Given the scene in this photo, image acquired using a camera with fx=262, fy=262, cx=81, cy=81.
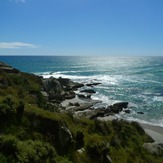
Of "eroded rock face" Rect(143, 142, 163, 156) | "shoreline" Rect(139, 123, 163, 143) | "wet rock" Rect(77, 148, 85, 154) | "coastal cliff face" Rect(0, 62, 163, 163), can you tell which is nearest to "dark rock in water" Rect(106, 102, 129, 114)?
"shoreline" Rect(139, 123, 163, 143)

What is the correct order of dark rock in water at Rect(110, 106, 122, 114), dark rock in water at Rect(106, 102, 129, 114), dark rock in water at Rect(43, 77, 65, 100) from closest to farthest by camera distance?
dark rock in water at Rect(106, 102, 129, 114) → dark rock in water at Rect(110, 106, 122, 114) → dark rock in water at Rect(43, 77, 65, 100)

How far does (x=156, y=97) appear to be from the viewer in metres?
71.8

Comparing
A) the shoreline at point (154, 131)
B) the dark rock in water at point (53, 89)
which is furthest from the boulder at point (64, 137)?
the dark rock in water at point (53, 89)

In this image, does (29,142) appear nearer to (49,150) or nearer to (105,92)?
(49,150)

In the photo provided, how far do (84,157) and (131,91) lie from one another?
6664cm

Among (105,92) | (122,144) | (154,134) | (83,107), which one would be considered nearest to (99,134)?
(122,144)

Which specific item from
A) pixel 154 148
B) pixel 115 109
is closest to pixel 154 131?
pixel 115 109

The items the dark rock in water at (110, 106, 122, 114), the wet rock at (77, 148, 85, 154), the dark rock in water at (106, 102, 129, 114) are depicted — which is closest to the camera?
the wet rock at (77, 148, 85, 154)

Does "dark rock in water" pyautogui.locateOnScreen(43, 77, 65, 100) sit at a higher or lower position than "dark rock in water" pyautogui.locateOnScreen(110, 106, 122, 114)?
higher

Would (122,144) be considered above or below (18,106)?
below

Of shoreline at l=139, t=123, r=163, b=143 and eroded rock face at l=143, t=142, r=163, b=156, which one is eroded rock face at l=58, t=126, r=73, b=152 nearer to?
eroded rock face at l=143, t=142, r=163, b=156

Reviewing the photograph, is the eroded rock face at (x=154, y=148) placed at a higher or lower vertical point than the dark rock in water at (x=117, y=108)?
higher

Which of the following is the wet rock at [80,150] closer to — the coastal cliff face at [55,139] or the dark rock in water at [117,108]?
the coastal cliff face at [55,139]

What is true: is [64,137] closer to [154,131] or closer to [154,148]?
[154,148]
